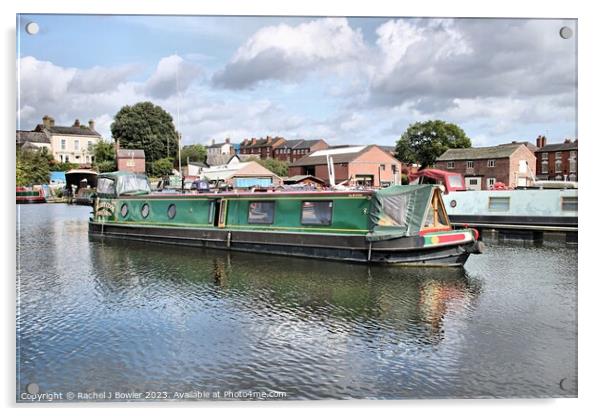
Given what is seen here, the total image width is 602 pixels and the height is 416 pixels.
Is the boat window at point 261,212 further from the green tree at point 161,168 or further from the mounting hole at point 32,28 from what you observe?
the green tree at point 161,168

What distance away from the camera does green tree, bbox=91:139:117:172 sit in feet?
171

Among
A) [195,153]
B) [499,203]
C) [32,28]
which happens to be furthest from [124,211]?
[195,153]

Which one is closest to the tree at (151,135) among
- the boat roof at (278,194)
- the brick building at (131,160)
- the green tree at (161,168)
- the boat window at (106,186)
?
the green tree at (161,168)

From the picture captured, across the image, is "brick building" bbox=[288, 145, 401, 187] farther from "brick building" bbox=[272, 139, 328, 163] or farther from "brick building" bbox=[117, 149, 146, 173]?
"brick building" bbox=[272, 139, 328, 163]

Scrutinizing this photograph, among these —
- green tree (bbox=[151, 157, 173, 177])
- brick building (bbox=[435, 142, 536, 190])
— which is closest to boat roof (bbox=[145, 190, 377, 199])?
brick building (bbox=[435, 142, 536, 190])

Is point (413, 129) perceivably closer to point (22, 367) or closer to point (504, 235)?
point (504, 235)

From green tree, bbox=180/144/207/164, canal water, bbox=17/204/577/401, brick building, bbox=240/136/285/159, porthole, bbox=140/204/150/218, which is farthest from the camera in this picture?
Answer: brick building, bbox=240/136/285/159

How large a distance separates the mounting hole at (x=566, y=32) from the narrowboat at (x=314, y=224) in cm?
697

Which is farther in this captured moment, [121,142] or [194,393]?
[121,142]

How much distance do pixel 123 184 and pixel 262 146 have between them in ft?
254

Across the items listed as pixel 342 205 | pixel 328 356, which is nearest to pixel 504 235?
pixel 342 205

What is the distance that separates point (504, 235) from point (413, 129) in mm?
43217

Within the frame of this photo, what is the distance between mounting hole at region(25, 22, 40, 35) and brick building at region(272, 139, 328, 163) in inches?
3231

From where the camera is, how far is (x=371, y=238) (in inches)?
540
